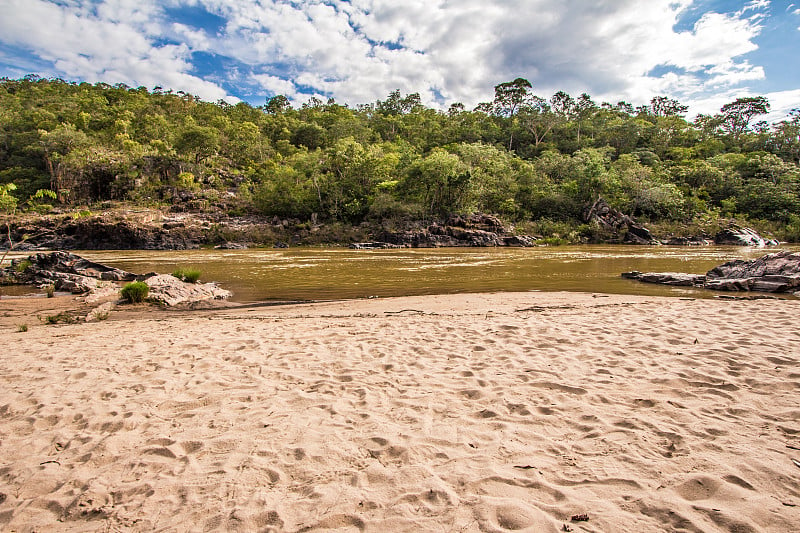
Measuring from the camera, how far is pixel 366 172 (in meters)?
46.5

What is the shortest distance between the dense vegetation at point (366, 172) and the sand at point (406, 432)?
124ft

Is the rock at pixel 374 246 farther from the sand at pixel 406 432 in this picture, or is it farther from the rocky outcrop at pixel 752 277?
the sand at pixel 406 432

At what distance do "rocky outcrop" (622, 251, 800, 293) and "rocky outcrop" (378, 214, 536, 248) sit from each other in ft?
79.0

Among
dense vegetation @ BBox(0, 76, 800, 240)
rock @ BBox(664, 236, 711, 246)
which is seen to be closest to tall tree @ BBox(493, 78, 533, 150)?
dense vegetation @ BBox(0, 76, 800, 240)

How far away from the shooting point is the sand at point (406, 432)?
2.15m

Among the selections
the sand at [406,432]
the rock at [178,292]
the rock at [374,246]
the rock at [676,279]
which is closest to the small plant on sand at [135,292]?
the rock at [178,292]

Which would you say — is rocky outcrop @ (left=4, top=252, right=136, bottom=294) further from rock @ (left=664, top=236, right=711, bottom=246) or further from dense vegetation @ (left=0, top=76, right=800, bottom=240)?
rock @ (left=664, top=236, right=711, bottom=246)

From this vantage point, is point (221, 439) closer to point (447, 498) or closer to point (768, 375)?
point (447, 498)

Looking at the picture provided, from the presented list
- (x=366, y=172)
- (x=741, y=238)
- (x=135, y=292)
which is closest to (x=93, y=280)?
(x=135, y=292)

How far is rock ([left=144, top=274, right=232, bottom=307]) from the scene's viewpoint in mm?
9867

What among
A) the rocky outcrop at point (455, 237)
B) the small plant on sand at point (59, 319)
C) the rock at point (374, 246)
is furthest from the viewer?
the rocky outcrop at point (455, 237)

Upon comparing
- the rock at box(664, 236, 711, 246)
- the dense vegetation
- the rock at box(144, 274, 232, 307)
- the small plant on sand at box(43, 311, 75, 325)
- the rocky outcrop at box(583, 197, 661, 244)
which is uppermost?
the dense vegetation

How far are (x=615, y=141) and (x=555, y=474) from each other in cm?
8371

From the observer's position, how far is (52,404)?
11.6 feet
